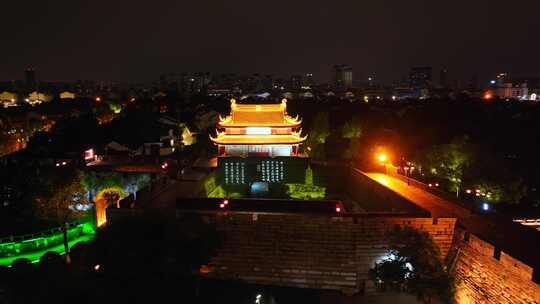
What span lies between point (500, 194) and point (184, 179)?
14003 millimetres

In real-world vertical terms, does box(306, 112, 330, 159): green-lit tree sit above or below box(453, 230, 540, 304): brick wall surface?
above

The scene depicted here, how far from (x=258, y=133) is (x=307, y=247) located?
35.9 ft

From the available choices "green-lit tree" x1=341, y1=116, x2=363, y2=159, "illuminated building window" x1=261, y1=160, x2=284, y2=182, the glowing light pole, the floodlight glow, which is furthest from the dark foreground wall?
"green-lit tree" x1=341, y1=116, x2=363, y2=159

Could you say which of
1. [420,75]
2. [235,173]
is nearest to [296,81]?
[420,75]

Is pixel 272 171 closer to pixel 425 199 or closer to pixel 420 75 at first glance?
pixel 425 199

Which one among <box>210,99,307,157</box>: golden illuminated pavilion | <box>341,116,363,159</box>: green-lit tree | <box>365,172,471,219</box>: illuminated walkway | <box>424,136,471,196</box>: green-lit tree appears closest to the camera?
<box>365,172,471,219</box>: illuminated walkway

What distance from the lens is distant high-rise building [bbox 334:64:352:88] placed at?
630 feet

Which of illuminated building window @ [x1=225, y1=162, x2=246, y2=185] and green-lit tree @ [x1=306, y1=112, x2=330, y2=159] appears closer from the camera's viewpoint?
illuminated building window @ [x1=225, y1=162, x2=246, y2=185]

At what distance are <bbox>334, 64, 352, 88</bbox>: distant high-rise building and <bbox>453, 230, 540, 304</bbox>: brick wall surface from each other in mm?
182000

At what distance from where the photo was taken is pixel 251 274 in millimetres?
13398

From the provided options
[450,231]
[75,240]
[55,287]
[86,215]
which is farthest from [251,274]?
[86,215]

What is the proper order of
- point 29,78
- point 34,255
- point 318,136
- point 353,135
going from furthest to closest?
point 29,78 < point 318,136 < point 353,135 < point 34,255

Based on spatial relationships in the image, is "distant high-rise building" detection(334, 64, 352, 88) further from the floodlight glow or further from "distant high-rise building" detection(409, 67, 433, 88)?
the floodlight glow

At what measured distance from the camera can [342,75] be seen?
193625 mm
